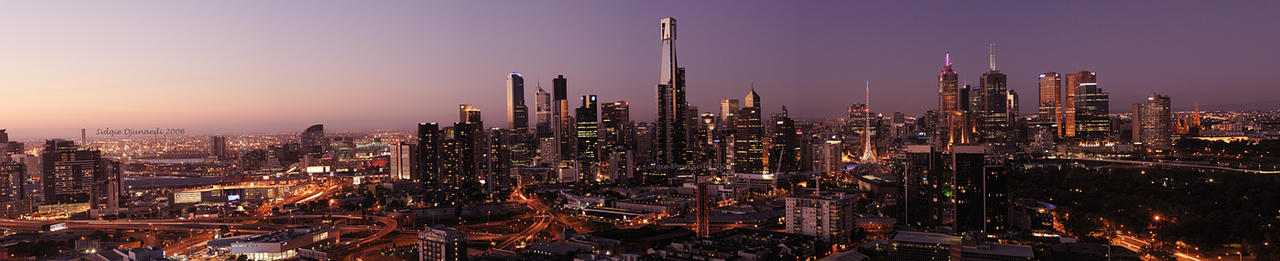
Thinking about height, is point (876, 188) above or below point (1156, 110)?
below

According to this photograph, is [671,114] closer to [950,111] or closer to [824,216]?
[950,111]

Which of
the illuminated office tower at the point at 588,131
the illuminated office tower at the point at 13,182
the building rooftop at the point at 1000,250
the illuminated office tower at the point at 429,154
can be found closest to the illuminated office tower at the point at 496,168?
the illuminated office tower at the point at 429,154

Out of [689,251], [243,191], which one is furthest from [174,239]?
[689,251]

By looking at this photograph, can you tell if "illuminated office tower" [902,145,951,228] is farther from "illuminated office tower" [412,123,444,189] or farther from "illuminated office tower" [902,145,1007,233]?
"illuminated office tower" [412,123,444,189]

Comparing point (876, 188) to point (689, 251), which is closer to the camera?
point (689, 251)

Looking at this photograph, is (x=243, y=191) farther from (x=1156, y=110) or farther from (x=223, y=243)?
(x=1156, y=110)

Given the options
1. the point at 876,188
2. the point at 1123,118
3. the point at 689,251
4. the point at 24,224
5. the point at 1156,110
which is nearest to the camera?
the point at 689,251
